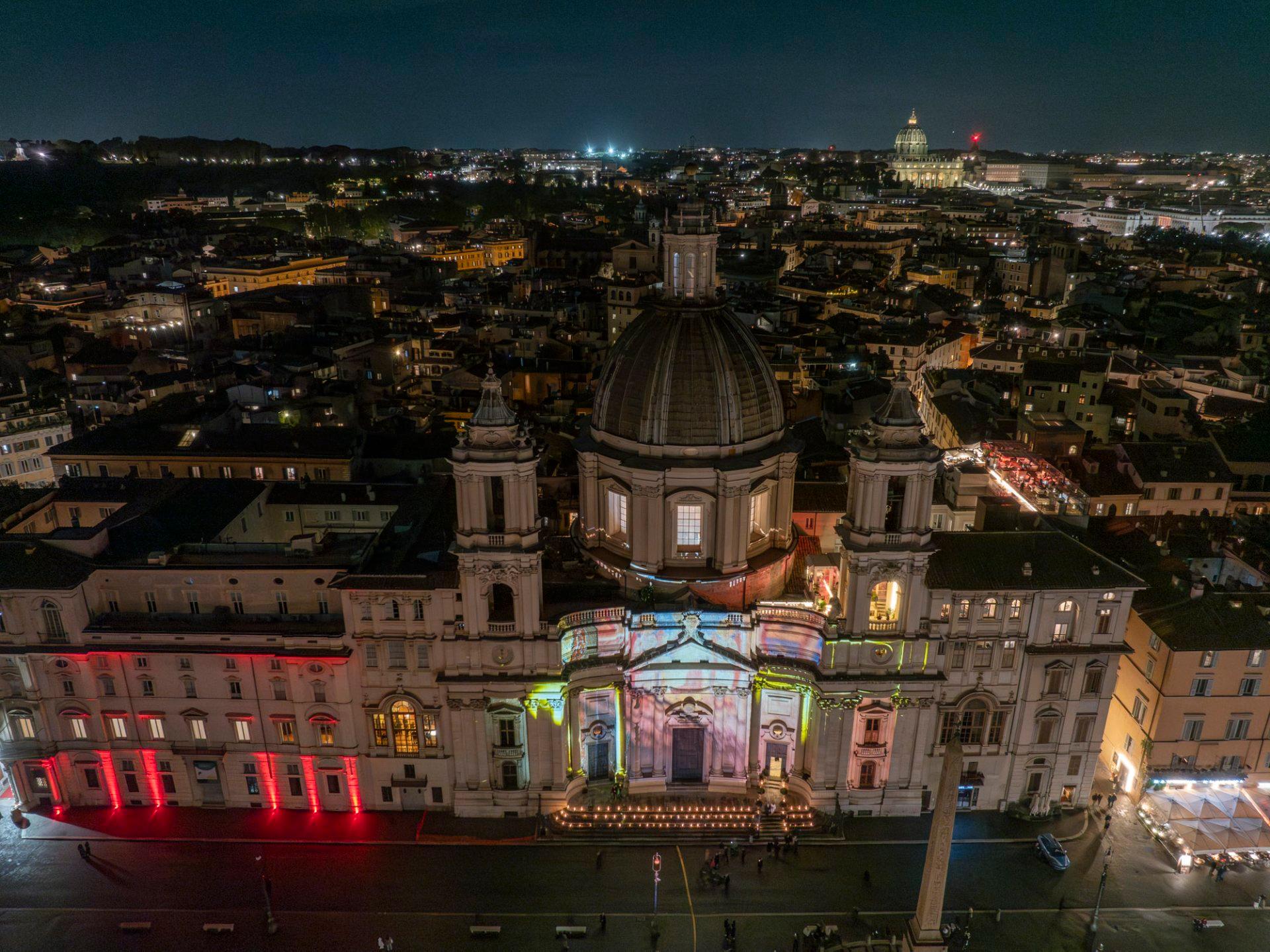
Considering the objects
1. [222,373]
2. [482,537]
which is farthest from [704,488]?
[222,373]

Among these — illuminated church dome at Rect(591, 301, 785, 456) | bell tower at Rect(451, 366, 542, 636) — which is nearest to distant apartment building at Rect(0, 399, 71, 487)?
bell tower at Rect(451, 366, 542, 636)

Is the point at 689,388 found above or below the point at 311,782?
above

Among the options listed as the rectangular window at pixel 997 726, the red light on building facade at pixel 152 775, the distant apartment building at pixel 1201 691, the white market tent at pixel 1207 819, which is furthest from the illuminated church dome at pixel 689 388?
the red light on building facade at pixel 152 775

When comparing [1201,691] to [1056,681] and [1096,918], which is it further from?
[1096,918]

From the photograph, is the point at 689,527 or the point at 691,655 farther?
the point at 689,527

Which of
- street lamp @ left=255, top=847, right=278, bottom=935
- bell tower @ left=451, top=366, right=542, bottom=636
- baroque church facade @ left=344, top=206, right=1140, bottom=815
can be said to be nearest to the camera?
street lamp @ left=255, top=847, right=278, bottom=935

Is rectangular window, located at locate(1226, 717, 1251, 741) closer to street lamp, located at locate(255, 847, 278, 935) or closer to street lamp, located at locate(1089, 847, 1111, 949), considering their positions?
street lamp, located at locate(1089, 847, 1111, 949)

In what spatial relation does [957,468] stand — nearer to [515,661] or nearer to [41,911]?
[515,661]

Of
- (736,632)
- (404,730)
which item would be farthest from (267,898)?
(736,632)

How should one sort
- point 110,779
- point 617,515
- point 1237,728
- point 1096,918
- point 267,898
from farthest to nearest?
1. point 617,515
2. point 1237,728
3. point 110,779
4. point 1096,918
5. point 267,898
